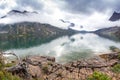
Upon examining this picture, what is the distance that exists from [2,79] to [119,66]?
3386cm

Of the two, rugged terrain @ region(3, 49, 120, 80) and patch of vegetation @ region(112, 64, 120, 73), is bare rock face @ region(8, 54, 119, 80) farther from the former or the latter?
patch of vegetation @ region(112, 64, 120, 73)

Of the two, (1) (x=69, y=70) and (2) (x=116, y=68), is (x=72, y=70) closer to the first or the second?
(1) (x=69, y=70)

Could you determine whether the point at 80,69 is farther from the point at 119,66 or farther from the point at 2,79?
the point at 2,79

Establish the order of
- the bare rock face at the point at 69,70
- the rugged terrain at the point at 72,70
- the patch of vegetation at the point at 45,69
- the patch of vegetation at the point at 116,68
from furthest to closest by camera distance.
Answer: the patch of vegetation at the point at 45,69, the patch of vegetation at the point at 116,68, the bare rock face at the point at 69,70, the rugged terrain at the point at 72,70

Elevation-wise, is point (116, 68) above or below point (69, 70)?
above

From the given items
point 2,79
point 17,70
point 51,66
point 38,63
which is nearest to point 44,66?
point 51,66

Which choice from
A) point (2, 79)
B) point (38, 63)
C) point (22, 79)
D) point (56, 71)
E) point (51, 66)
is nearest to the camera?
point (2, 79)

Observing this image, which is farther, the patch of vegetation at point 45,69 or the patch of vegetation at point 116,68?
the patch of vegetation at point 45,69

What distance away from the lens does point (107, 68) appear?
5500 cm

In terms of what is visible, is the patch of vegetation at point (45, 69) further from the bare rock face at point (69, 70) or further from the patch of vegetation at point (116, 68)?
the patch of vegetation at point (116, 68)

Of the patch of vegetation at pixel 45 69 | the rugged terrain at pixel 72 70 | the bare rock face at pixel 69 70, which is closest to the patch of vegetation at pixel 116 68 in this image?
the rugged terrain at pixel 72 70

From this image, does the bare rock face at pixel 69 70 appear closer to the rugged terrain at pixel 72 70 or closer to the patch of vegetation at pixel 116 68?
the rugged terrain at pixel 72 70

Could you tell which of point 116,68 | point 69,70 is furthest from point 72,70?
point 116,68

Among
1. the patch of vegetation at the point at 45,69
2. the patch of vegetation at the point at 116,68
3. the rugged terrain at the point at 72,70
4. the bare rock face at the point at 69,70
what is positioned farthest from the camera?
the patch of vegetation at the point at 45,69
